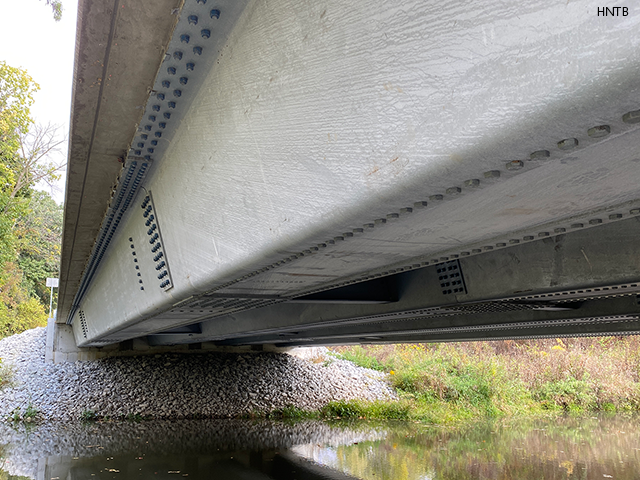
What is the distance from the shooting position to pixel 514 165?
1.41 metres

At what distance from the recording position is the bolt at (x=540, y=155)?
1.34 m

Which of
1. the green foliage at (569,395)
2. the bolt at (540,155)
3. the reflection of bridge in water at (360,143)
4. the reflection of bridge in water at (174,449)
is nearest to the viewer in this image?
the reflection of bridge in water at (360,143)

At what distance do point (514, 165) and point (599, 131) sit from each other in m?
0.25

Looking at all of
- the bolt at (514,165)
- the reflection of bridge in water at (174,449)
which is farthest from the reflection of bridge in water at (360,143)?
the reflection of bridge in water at (174,449)

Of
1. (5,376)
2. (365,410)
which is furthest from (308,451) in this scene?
(5,376)

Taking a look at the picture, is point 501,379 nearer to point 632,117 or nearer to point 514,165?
point 514,165

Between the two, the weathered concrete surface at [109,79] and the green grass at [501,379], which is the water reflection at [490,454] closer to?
the green grass at [501,379]

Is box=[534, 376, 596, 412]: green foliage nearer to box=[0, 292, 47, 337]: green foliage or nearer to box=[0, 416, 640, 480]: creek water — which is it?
box=[0, 416, 640, 480]: creek water

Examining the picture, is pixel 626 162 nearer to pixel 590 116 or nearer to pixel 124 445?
pixel 590 116

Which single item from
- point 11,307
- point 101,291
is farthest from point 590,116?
point 11,307

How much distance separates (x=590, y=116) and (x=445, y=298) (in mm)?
3962

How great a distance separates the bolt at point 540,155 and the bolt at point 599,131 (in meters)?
0.14

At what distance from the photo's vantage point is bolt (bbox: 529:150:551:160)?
134cm

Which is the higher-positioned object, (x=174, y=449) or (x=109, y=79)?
(x=109, y=79)
